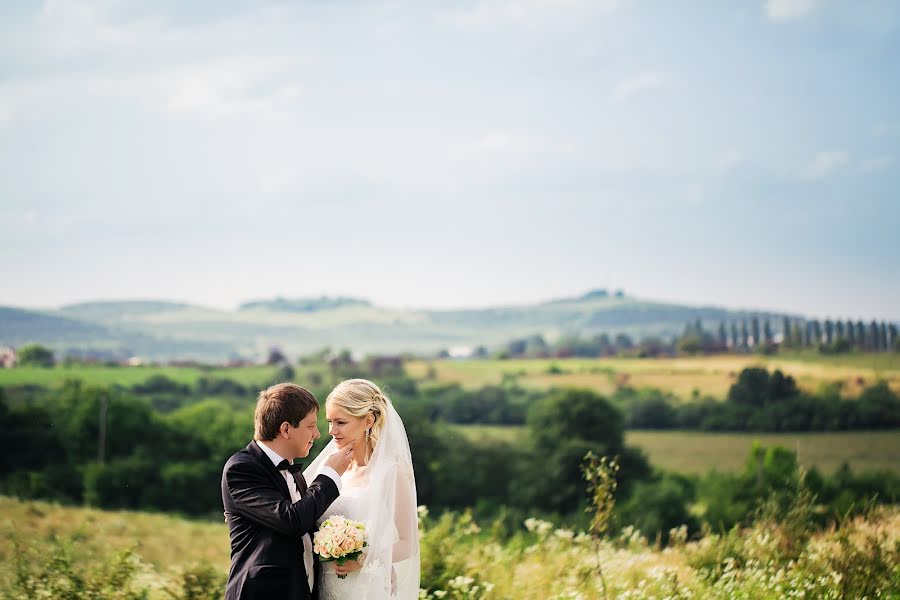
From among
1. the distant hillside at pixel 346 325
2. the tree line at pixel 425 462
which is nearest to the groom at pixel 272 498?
the tree line at pixel 425 462

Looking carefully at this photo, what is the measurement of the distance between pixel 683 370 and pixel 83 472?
6428cm

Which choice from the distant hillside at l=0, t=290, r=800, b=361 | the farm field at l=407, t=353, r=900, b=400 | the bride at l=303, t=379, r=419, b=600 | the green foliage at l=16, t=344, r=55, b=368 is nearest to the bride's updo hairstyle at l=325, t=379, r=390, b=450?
the bride at l=303, t=379, r=419, b=600

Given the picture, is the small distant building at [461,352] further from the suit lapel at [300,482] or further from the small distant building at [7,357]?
the suit lapel at [300,482]

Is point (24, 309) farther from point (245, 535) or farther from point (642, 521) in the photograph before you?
point (245, 535)

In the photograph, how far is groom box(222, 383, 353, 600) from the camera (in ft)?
14.3

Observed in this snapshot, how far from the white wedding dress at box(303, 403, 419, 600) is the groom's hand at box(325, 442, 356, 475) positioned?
6.9 inches

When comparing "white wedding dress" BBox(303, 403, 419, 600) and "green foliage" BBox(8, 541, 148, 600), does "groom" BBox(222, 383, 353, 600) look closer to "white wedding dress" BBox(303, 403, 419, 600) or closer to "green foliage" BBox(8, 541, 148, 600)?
"white wedding dress" BBox(303, 403, 419, 600)

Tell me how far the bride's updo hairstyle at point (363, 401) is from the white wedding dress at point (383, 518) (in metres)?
0.05

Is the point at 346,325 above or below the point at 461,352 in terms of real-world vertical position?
above

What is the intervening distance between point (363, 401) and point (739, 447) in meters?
84.2

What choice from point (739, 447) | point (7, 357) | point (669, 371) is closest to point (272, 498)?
point (739, 447)

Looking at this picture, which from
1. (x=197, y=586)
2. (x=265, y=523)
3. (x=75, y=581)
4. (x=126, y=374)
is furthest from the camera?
(x=126, y=374)

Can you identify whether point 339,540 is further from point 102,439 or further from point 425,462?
point 102,439

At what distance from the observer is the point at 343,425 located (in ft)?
16.0
